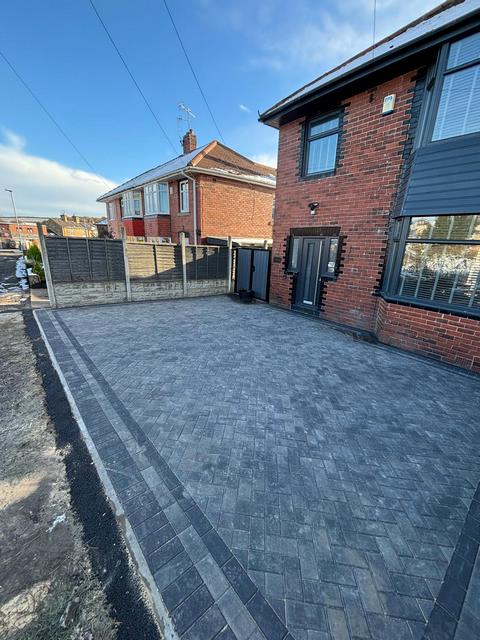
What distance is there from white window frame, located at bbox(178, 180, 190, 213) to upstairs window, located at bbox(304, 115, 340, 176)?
7418 mm

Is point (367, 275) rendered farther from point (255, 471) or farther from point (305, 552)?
point (305, 552)

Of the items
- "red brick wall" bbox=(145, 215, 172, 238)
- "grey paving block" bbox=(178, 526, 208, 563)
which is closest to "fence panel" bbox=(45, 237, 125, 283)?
Result: "red brick wall" bbox=(145, 215, 172, 238)

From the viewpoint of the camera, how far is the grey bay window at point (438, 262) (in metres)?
4.43

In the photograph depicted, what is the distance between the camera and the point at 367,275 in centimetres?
628

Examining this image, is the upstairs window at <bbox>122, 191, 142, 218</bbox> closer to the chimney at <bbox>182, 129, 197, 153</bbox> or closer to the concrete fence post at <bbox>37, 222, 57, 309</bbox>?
the chimney at <bbox>182, 129, 197, 153</bbox>

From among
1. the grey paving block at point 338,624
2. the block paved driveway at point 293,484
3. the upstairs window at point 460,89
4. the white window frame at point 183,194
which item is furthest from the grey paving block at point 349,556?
the white window frame at point 183,194

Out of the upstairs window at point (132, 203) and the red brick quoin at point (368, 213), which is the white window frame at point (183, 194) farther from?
the red brick quoin at point (368, 213)

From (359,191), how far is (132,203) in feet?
52.5

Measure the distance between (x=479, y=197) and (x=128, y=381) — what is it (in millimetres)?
6226

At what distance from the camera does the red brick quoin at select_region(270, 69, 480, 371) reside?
493 centimetres

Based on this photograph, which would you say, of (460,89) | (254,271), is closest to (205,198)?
(254,271)

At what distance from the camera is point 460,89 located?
4.29m

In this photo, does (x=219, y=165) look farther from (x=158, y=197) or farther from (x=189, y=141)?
(x=189, y=141)

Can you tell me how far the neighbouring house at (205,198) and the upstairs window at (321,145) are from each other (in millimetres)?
6288
